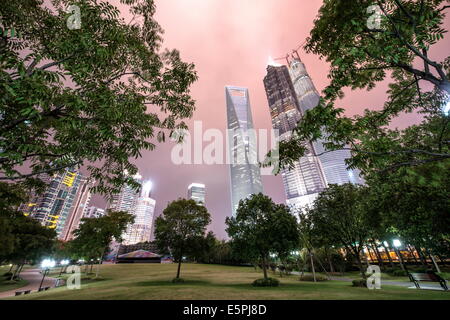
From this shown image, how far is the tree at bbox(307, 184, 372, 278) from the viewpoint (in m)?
16.6

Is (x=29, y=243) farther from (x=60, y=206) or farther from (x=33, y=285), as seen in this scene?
(x=60, y=206)

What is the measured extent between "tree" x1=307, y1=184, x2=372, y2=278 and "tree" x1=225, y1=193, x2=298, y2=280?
3.09m

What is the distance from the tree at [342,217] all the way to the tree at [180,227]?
13.1 meters

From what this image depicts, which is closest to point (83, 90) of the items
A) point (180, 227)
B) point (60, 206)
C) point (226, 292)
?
point (226, 292)

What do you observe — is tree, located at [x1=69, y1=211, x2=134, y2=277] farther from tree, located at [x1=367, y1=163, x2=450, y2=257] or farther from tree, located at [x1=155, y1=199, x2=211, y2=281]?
tree, located at [x1=367, y1=163, x2=450, y2=257]

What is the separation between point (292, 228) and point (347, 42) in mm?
16090

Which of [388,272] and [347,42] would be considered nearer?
[347,42]

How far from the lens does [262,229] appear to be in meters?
17.5

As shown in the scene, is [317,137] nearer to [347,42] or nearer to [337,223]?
[347,42]

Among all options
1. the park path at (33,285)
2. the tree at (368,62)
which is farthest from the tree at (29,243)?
the tree at (368,62)

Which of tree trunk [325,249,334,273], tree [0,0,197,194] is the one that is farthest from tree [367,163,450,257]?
tree trunk [325,249,334,273]
